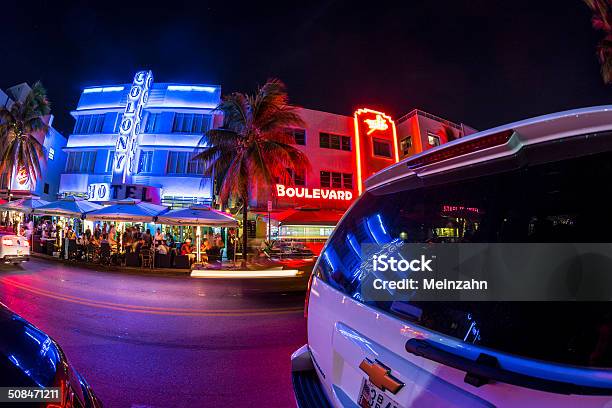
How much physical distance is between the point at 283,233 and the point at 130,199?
38.8ft

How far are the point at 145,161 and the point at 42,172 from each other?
41.1 ft

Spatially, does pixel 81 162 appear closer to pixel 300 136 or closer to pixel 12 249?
pixel 300 136

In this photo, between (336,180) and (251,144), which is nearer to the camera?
(251,144)

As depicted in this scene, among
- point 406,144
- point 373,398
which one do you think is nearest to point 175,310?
point 373,398

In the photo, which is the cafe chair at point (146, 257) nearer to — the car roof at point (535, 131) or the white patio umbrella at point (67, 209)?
the white patio umbrella at point (67, 209)

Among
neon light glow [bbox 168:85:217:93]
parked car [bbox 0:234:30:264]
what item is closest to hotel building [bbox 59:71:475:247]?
neon light glow [bbox 168:85:217:93]

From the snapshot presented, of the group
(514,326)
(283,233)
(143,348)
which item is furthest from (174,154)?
(514,326)

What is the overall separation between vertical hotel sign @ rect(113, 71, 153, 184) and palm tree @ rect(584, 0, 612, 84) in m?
30.1

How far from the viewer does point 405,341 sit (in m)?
1.42

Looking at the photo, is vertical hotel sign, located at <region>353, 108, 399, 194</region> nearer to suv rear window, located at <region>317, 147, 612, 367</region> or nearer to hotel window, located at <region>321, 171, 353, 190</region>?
hotel window, located at <region>321, 171, 353, 190</region>

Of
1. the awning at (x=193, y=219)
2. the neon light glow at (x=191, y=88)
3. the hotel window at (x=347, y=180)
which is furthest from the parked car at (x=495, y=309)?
the neon light glow at (x=191, y=88)

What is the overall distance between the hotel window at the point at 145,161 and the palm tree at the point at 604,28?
2998 cm

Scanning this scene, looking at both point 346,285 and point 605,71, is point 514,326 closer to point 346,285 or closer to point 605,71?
point 346,285

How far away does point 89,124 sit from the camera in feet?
102
